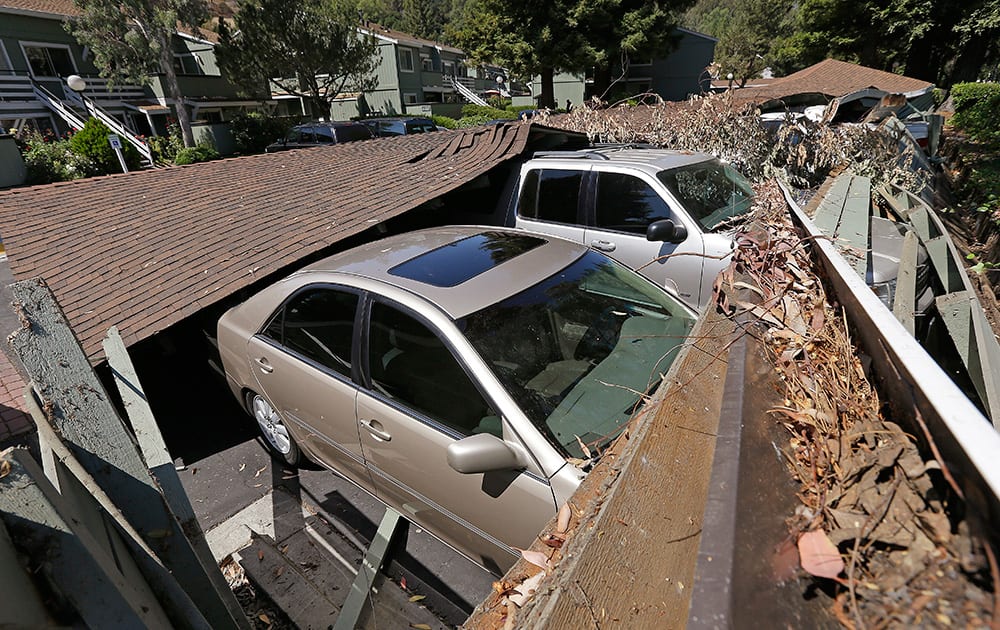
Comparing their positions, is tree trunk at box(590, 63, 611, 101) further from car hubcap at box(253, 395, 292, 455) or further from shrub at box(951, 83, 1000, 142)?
car hubcap at box(253, 395, 292, 455)

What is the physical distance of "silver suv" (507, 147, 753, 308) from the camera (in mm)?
4336

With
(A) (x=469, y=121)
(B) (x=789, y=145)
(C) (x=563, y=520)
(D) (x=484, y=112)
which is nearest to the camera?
(C) (x=563, y=520)

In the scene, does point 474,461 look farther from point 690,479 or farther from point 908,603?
point 908,603

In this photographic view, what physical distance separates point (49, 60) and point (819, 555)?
34.7m

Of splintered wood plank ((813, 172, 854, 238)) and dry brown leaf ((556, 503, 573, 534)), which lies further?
splintered wood plank ((813, 172, 854, 238))

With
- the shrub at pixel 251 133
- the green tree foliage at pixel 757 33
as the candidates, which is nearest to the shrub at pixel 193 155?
the shrub at pixel 251 133

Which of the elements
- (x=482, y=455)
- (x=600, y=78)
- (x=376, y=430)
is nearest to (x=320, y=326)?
(x=376, y=430)

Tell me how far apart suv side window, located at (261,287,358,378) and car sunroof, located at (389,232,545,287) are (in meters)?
0.39

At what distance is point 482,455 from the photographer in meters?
A: 1.96

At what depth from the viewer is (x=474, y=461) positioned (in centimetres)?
195

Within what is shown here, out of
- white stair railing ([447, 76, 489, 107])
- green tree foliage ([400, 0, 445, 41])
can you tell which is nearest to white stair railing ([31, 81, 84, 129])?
white stair railing ([447, 76, 489, 107])

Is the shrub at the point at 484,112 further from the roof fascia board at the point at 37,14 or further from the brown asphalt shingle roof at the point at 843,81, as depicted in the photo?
the roof fascia board at the point at 37,14

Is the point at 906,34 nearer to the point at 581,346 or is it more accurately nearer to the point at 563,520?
the point at 581,346

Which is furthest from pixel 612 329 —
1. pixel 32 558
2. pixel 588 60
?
pixel 588 60
